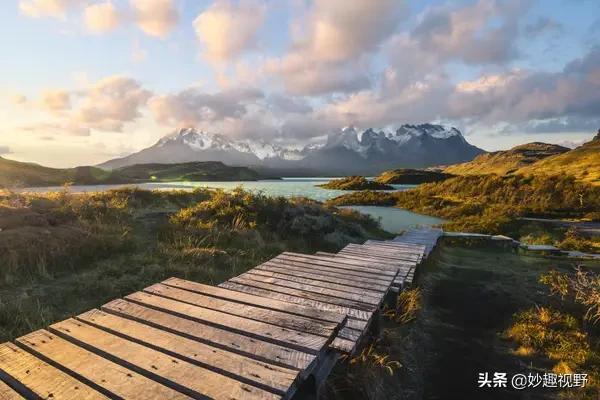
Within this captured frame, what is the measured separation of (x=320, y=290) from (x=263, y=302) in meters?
1.29

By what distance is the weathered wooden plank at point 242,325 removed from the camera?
3732mm

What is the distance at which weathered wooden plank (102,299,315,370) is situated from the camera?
3427mm

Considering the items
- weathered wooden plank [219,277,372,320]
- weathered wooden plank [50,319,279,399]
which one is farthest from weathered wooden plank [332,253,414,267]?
weathered wooden plank [50,319,279,399]

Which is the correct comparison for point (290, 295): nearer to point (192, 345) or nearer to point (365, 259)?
point (192, 345)

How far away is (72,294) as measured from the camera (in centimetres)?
770

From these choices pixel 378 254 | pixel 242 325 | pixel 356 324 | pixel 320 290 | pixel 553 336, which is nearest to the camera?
pixel 242 325

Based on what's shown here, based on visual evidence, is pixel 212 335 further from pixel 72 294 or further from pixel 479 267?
pixel 479 267

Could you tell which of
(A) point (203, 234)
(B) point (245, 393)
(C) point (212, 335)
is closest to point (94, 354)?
(C) point (212, 335)

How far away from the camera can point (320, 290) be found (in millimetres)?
5961

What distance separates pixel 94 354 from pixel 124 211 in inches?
511

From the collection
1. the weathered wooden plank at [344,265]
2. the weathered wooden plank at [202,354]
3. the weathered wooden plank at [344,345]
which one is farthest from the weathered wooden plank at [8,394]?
the weathered wooden plank at [344,265]

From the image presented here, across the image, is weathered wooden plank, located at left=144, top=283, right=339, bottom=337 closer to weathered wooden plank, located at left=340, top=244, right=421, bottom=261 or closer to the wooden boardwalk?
the wooden boardwalk

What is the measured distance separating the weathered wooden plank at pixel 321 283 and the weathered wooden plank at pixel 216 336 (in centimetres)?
250

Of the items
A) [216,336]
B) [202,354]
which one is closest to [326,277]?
[216,336]
